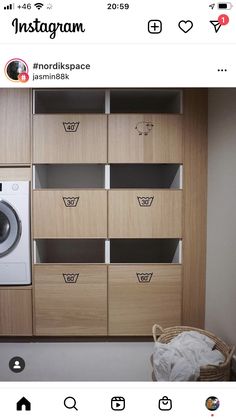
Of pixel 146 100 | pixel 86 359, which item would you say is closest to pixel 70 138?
pixel 146 100

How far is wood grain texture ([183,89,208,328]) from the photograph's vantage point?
166 centimetres

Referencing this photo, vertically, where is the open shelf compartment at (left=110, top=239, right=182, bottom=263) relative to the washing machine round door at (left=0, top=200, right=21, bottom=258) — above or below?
below
